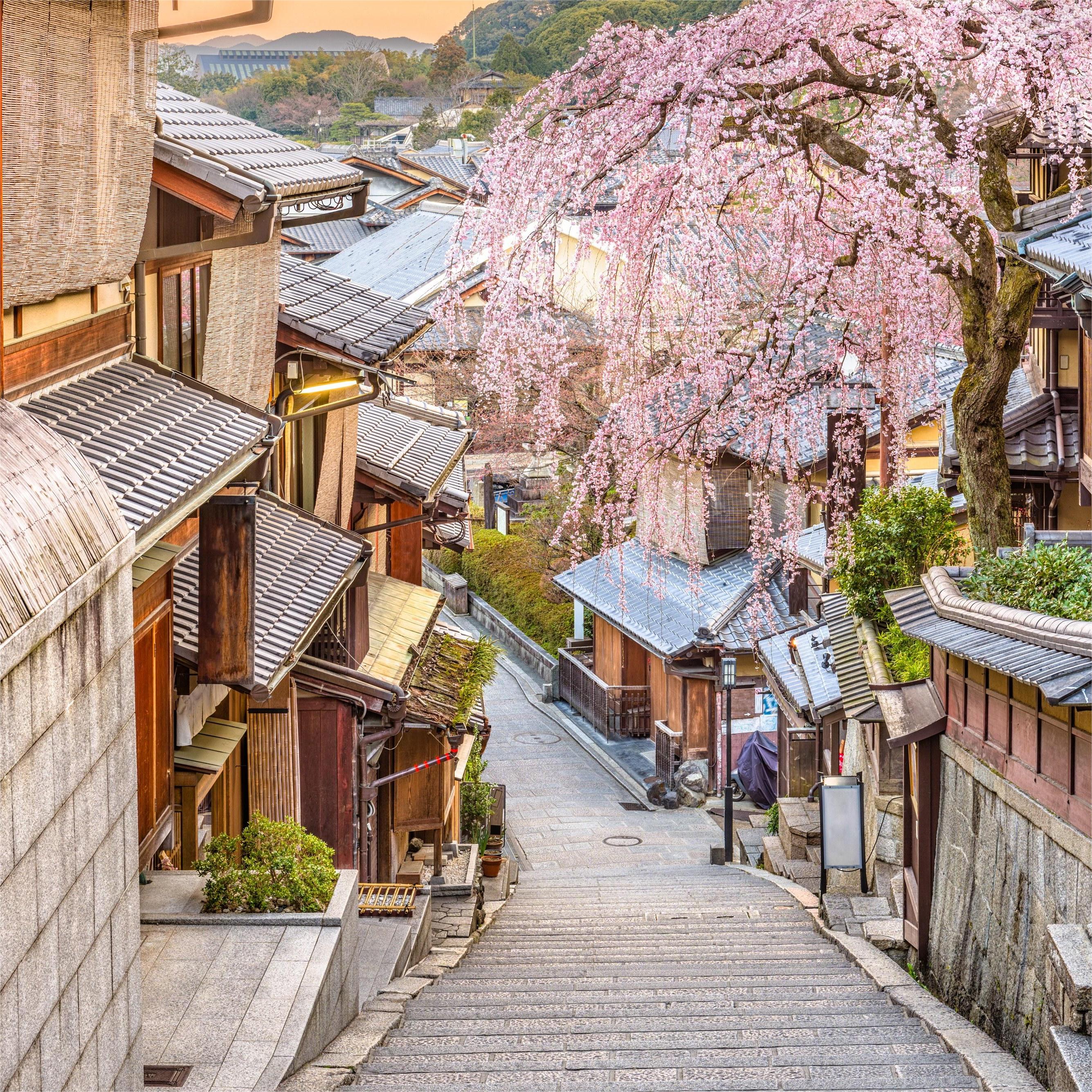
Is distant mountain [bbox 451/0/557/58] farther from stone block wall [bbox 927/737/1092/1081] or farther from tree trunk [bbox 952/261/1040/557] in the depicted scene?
stone block wall [bbox 927/737/1092/1081]

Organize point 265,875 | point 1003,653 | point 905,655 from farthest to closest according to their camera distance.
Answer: point 905,655 → point 265,875 → point 1003,653

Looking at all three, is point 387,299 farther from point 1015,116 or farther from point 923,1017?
point 923,1017

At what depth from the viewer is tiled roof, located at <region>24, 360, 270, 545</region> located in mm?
6344

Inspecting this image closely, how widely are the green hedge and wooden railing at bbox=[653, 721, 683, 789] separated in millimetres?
10360

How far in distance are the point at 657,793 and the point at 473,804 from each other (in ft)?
22.6

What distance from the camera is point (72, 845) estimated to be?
16.1 feet

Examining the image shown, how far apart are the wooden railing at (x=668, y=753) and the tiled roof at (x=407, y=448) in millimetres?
9715

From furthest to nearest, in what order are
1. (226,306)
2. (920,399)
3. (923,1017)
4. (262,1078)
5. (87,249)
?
(920,399), (226,306), (923,1017), (87,249), (262,1078)

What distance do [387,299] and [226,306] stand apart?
5.22 meters

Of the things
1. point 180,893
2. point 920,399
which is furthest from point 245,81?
point 180,893

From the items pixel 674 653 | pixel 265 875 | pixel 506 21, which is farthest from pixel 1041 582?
pixel 506 21

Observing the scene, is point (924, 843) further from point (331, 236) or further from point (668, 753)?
point (331, 236)

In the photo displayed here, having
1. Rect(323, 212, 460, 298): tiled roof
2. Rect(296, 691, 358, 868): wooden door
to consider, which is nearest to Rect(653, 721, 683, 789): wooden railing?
Rect(296, 691, 358, 868): wooden door

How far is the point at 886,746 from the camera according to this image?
1602cm
